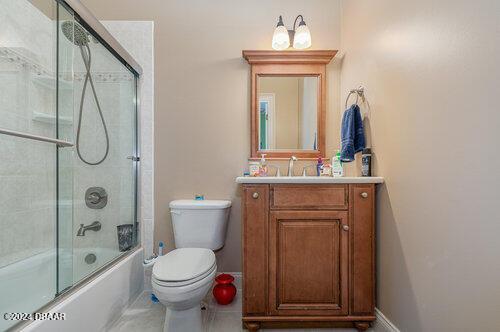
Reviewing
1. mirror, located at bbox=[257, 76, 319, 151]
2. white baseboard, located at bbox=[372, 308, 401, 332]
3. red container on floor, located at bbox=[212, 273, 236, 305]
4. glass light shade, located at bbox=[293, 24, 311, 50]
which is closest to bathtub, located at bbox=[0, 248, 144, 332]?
red container on floor, located at bbox=[212, 273, 236, 305]

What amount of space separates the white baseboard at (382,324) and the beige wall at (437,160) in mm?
35

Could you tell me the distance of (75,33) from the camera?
1295 millimetres

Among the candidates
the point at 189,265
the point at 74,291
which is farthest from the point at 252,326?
the point at 74,291

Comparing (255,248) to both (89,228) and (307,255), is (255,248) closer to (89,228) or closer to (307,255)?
(307,255)

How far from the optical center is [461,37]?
844 mm

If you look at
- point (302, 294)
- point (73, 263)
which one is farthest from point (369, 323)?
point (73, 263)

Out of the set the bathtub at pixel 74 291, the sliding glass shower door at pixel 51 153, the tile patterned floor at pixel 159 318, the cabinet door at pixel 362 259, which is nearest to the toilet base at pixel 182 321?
the tile patterned floor at pixel 159 318

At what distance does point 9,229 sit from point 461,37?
2.32 m

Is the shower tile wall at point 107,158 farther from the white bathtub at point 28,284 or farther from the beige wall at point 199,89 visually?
the beige wall at point 199,89

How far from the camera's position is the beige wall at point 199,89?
188 centimetres

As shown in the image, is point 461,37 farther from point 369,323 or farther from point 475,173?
point 369,323

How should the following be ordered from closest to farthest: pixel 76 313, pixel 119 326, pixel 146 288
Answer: pixel 76 313 < pixel 119 326 < pixel 146 288

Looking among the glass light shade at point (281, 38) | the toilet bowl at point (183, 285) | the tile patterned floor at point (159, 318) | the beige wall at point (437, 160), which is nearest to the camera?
the beige wall at point (437, 160)

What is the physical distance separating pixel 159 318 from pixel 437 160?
5.63 ft
